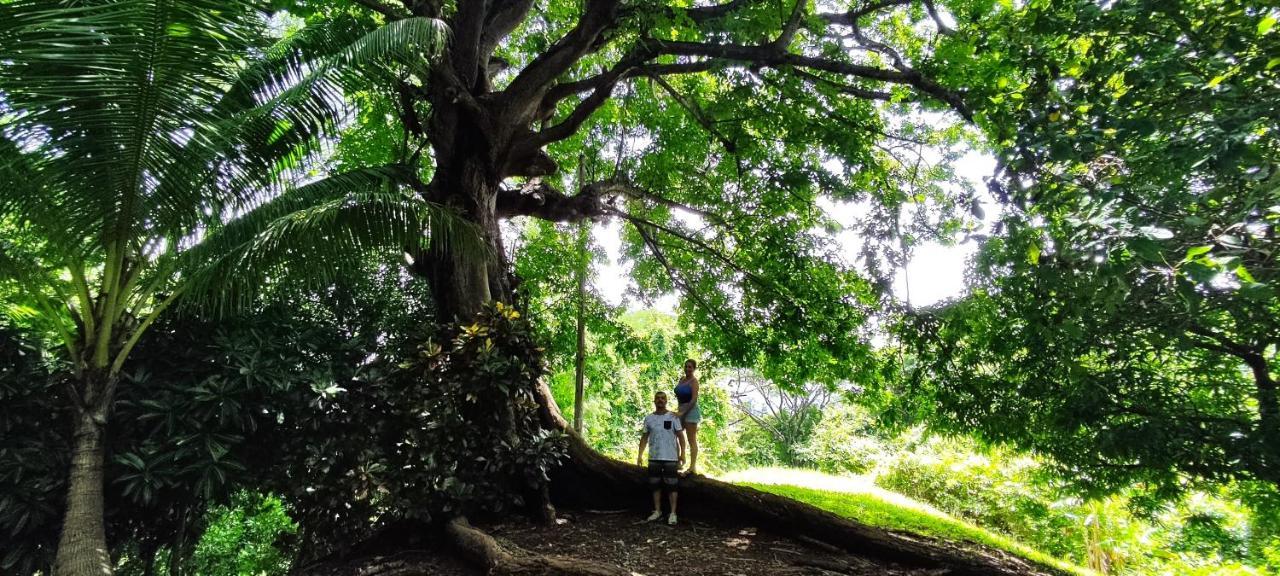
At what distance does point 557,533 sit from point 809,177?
4.63 meters

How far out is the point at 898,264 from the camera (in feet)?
22.7

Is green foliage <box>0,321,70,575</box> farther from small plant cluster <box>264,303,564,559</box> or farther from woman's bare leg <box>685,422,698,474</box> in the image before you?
woman's bare leg <box>685,422,698,474</box>

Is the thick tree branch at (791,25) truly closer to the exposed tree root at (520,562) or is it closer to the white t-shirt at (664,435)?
the white t-shirt at (664,435)

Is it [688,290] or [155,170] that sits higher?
[688,290]

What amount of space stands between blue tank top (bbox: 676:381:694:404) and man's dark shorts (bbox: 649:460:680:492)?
0.83 meters

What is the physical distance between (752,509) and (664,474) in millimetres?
883

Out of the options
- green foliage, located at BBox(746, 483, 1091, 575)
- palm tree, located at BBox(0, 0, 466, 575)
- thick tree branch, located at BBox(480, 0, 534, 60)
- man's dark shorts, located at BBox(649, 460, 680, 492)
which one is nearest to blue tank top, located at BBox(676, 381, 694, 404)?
man's dark shorts, located at BBox(649, 460, 680, 492)

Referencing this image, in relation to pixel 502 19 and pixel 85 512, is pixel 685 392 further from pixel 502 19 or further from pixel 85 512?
pixel 85 512

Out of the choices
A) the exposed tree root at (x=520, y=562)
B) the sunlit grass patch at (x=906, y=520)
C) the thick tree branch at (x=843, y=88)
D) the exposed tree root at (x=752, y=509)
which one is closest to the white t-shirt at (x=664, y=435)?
the exposed tree root at (x=752, y=509)

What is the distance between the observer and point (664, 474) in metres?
6.01

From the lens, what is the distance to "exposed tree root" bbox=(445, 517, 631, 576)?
4191mm

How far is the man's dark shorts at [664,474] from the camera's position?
19.6ft

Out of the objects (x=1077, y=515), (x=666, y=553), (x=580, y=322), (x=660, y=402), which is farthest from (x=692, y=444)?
(x=1077, y=515)

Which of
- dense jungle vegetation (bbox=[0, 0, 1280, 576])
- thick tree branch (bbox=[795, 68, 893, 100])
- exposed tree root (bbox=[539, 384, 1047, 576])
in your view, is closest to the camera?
dense jungle vegetation (bbox=[0, 0, 1280, 576])
